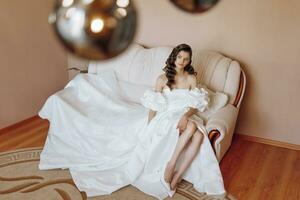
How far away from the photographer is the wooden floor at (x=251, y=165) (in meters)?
2.60

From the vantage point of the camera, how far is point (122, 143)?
105 inches

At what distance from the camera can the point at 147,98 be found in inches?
104

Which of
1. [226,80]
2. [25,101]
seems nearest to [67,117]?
[25,101]

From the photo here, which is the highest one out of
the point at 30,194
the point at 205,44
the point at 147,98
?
the point at 205,44

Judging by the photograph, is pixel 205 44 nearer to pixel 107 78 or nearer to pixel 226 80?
pixel 226 80

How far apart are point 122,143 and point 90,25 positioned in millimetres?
2134

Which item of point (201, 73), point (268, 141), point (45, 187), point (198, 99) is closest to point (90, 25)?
point (198, 99)

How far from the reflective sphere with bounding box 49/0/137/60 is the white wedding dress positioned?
1.89m

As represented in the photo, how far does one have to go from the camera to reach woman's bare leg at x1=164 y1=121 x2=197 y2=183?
96.3 inches

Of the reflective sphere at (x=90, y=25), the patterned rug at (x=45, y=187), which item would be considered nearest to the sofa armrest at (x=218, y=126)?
the patterned rug at (x=45, y=187)

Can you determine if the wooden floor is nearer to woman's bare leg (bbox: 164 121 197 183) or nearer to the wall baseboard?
the wall baseboard

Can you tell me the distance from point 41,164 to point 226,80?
1.84 m

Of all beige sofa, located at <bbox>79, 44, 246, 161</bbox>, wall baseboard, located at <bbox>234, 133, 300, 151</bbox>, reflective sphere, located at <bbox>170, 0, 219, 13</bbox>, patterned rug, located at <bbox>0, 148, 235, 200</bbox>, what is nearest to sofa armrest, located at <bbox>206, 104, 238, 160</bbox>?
beige sofa, located at <bbox>79, 44, 246, 161</bbox>

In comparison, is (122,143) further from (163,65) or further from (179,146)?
(163,65)
